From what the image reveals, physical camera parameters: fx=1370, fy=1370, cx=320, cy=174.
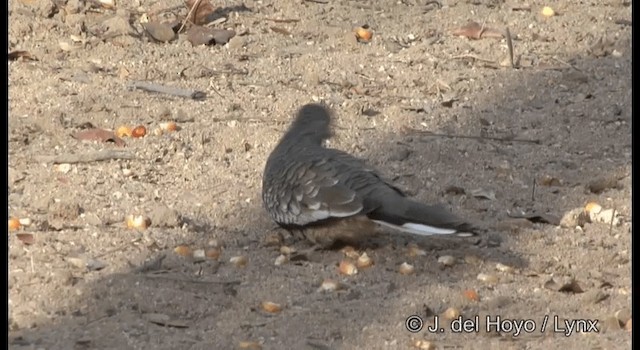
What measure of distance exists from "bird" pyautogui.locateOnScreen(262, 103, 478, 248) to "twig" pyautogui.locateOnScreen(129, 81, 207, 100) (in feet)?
5.75

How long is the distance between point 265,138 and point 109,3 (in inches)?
94.9

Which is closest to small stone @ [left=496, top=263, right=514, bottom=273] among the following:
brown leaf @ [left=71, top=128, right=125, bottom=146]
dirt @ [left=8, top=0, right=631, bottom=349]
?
dirt @ [left=8, top=0, right=631, bottom=349]

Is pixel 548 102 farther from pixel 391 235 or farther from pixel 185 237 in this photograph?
→ pixel 185 237

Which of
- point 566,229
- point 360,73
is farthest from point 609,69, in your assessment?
point 566,229

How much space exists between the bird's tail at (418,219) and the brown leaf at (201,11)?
3746 mm

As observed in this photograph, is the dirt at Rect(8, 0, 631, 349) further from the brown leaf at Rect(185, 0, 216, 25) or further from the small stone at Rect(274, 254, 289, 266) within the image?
the brown leaf at Rect(185, 0, 216, 25)

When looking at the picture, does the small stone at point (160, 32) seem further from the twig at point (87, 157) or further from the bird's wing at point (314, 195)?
the bird's wing at point (314, 195)

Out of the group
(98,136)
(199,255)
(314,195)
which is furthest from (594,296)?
(98,136)

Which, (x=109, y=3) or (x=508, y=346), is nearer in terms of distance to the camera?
(x=508, y=346)

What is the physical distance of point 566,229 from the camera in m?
7.18

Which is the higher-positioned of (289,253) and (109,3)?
(109,3)

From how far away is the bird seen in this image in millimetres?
6363

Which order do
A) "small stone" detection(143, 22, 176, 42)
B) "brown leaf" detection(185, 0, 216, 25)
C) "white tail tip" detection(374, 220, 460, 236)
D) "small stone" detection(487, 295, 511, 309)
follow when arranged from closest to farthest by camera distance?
"small stone" detection(487, 295, 511, 309)
"white tail tip" detection(374, 220, 460, 236)
"small stone" detection(143, 22, 176, 42)
"brown leaf" detection(185, 0, 216, 25)

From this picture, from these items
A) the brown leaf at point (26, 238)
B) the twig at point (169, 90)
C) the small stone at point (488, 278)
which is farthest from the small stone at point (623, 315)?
the twig at point (169, 90)
